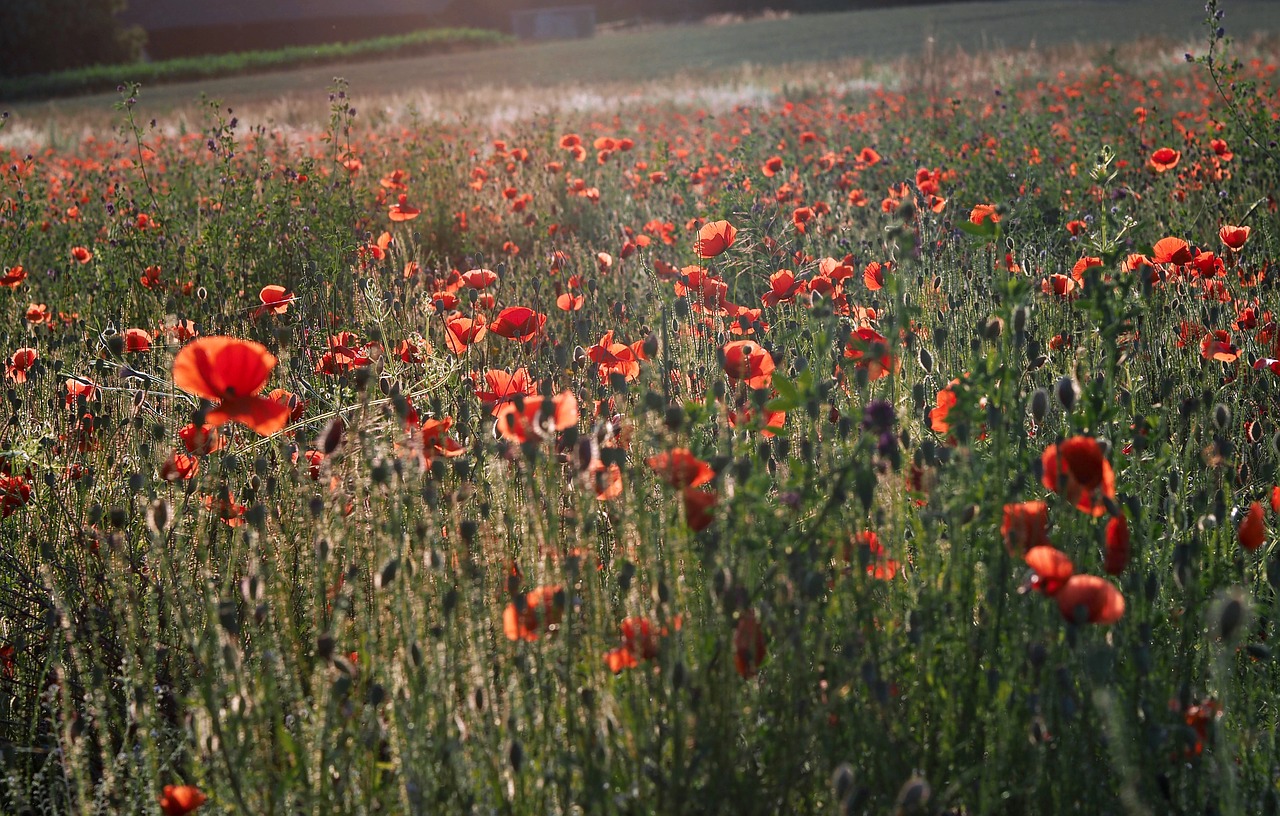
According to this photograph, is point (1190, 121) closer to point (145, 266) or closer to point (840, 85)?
point (145, 266)

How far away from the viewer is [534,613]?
1.45 m

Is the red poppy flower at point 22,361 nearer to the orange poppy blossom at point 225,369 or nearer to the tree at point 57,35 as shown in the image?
the orange poppy blossom at point 225,369

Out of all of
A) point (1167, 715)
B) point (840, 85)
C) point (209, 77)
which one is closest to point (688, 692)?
point (1167, 715)

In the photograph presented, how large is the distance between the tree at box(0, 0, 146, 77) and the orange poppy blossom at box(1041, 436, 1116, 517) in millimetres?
41451

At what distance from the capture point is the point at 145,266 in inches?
169

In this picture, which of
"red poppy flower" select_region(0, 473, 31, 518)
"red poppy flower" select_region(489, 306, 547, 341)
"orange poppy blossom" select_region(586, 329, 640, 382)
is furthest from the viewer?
"red poppy flower" select_region(489, 306, 547, 341)

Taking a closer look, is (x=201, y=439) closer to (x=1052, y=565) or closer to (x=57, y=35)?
(x=1052, y=565)

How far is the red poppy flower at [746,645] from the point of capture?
1379 mm

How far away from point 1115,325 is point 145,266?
3.79 metres

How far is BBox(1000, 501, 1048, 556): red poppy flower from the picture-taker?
1.39 meters

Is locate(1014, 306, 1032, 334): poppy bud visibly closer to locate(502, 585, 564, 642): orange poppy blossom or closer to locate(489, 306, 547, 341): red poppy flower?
locate(502, 585, 564, 642): orange poppy blossom

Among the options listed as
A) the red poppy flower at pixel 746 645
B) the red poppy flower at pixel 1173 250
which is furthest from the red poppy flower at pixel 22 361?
the red poppy flower at pixel 1173 250

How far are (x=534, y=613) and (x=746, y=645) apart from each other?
0.29 meters

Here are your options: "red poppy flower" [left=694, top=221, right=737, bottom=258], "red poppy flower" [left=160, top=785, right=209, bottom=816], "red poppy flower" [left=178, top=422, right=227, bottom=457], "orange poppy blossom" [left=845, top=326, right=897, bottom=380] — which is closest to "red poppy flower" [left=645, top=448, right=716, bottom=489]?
"orange poppy blossom" [left=845, top=326, right=897, bottom=380]
